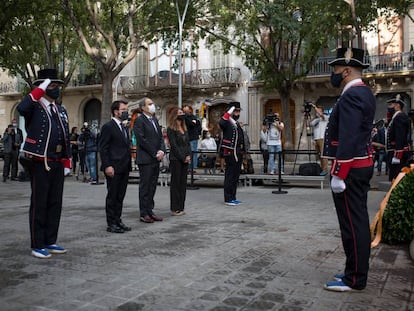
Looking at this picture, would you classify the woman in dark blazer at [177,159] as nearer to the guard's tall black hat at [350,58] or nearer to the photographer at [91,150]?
the guard's tall black hat at [350,58]

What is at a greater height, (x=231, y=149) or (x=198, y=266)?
→ (x=231, y=149)

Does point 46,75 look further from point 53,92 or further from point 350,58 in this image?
point 350,58

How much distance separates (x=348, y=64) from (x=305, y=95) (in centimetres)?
2574

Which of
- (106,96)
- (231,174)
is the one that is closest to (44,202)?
(231,174)

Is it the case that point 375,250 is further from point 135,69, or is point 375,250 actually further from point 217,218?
point 135,69

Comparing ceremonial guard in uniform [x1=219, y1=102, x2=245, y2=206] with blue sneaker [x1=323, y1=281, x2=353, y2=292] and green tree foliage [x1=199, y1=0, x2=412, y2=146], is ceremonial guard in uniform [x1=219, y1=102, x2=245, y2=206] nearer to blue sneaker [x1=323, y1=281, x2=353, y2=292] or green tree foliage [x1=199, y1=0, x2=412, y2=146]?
blue sneaker [x1=323, y1=281, x2=353, y2=292]

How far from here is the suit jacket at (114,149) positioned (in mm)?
7070

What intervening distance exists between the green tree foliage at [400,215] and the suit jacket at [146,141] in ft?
12.2

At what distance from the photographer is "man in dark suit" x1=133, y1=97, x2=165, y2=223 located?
7789 mm

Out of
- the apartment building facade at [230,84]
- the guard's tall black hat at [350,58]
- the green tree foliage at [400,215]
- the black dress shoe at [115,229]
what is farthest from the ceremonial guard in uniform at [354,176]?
the apartment building facade at [230,84]

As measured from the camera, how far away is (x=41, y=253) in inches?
213

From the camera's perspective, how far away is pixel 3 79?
137 ft

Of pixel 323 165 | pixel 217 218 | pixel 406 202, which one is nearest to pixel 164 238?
pixel 217 218

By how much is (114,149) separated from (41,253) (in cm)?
219
